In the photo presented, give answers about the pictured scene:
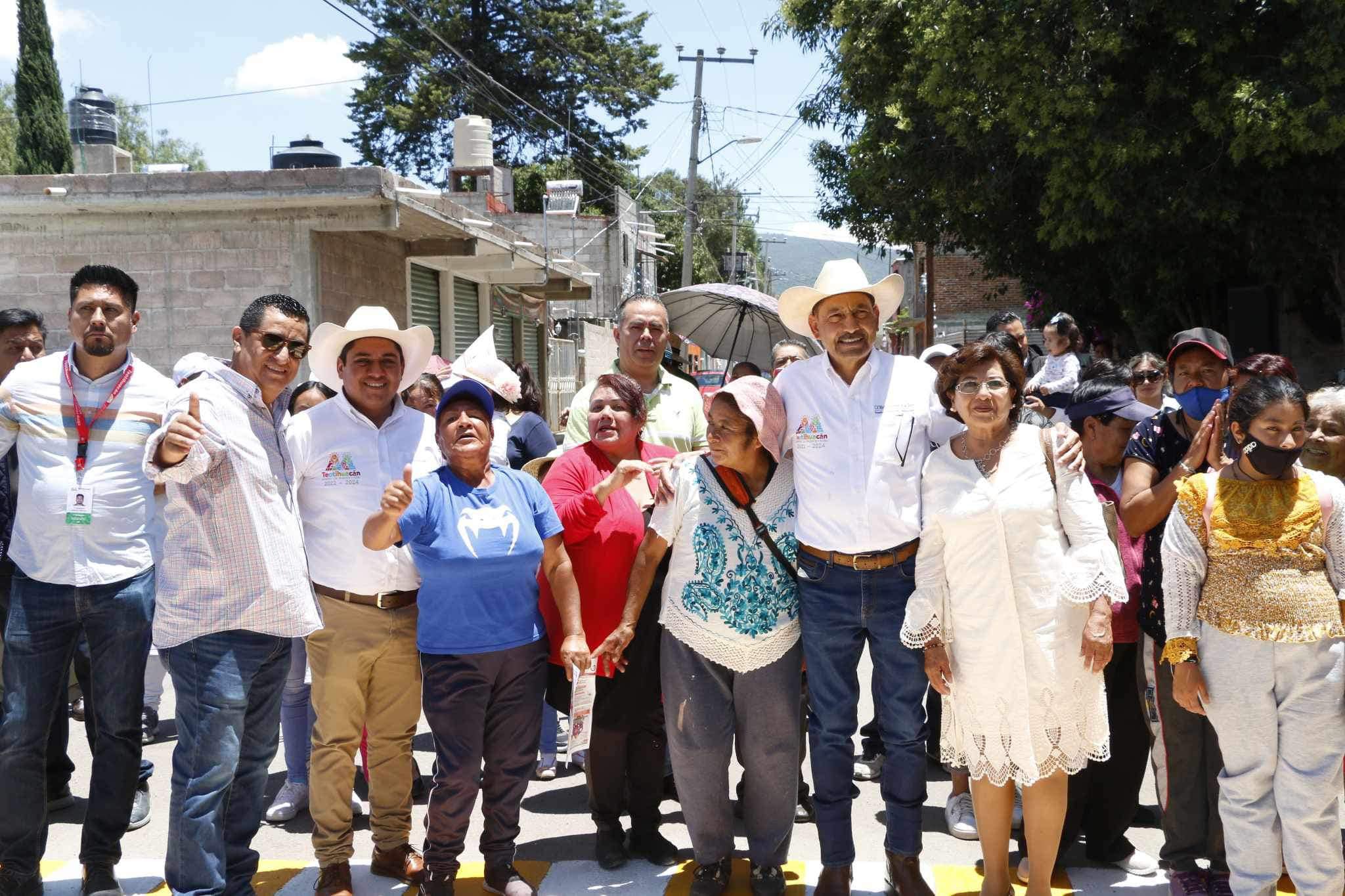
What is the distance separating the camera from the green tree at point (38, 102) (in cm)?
2914

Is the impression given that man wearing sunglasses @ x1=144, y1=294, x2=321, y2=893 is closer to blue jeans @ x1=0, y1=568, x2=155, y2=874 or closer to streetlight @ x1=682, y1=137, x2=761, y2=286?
blue jeans @ x1=0, y1=568, x2=155, y2=874

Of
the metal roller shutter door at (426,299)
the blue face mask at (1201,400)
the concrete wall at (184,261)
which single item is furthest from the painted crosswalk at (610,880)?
the metal roller shutter door at (426,299)

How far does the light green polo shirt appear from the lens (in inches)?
208

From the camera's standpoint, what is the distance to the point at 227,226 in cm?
1093

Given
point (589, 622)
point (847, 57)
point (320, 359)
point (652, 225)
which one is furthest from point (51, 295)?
point (652, 225)

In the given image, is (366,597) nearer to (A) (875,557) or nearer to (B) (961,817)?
(A) (875,557)

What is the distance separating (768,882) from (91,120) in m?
12.5

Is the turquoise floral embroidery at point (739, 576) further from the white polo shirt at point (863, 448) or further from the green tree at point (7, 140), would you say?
the green tree at point (7, 140)

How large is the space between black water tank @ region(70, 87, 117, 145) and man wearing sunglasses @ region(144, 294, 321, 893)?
10.7 meters

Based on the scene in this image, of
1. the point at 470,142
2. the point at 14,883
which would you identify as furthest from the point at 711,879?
the point at 470,142

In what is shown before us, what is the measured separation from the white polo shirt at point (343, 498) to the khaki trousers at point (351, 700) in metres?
0.12

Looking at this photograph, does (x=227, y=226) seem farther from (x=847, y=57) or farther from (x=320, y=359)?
(x=847, y=57)

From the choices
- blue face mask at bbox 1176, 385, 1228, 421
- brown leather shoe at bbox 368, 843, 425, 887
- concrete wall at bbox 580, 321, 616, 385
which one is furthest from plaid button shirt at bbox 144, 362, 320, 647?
concrete wall at bbox 580, 321, 616, 385

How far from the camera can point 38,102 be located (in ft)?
96.6
